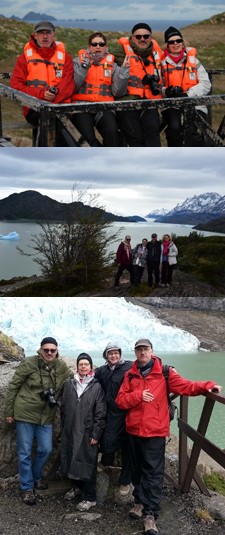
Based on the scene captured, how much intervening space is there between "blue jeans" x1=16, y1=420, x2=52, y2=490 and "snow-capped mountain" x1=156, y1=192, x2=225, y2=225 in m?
4.90

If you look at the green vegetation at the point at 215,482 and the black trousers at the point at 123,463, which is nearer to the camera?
the black trousers at the point at 123,463

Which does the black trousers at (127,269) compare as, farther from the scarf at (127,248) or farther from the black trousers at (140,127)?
the black trousers at (140,127)

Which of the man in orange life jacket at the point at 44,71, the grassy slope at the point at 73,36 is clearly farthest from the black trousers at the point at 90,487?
the grassy slope at the point at 73,36

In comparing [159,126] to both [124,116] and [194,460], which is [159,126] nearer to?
[124,116]

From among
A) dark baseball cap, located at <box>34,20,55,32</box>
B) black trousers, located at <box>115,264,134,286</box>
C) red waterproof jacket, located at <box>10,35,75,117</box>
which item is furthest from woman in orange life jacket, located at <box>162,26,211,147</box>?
black trousers, located at <box>115,264,134,286</box>

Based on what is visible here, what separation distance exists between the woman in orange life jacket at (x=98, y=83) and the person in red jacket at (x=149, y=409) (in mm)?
4353

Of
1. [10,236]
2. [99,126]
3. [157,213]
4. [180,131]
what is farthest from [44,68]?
[157,213]

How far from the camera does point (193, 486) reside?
264 inches

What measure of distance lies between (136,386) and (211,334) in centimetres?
1567

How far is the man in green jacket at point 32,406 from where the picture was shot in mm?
6176

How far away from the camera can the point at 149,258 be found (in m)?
10.7

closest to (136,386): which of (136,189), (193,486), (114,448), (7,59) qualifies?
(114,448)

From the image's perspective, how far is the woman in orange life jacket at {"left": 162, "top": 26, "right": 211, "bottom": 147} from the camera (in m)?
10.1

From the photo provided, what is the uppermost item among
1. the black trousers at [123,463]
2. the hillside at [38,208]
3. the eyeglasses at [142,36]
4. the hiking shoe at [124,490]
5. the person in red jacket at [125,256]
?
the eyeglasses at [142,36]
